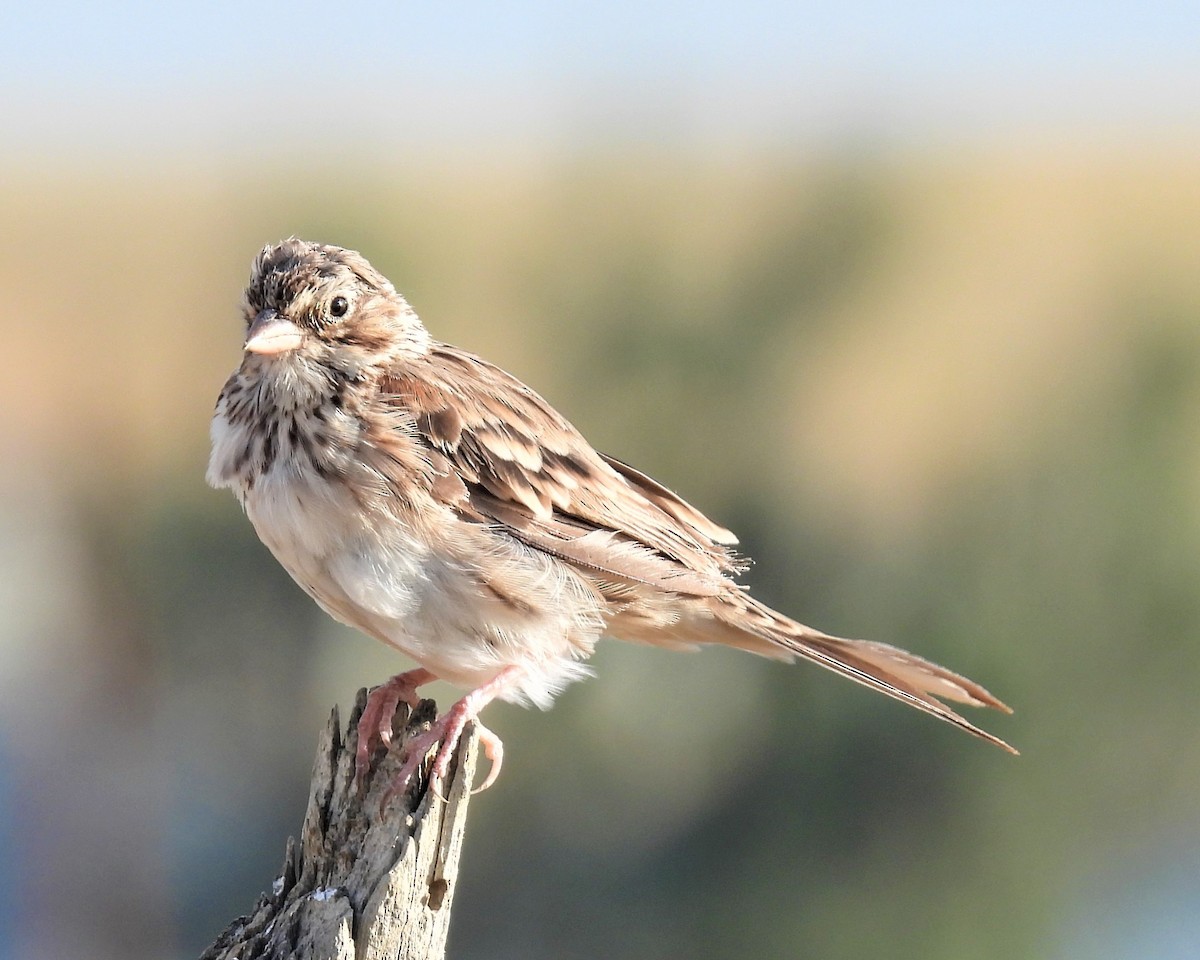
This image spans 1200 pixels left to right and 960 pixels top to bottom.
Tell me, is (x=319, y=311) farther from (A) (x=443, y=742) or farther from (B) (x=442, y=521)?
(A) (x=443, y=742)

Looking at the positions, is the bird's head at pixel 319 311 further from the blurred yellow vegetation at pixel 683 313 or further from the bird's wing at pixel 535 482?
the blurred yellow vegetation at pixel 683 313

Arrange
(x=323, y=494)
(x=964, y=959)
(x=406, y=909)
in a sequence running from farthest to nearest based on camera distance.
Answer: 1. (x=964, y=959)
2. (x=323, y=494)
3. (x=406, y=909)

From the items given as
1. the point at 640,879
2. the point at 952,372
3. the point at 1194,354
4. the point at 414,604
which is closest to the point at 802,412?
the point at 952,372

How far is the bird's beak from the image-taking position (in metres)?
3.05

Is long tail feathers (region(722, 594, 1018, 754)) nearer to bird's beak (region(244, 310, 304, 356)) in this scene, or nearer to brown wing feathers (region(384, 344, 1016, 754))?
brown wing feathers (region(384, 344, 1016, 754))

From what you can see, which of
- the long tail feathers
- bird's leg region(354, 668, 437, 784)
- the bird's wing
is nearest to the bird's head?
the bird's wing

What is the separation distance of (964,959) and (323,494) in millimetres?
5352

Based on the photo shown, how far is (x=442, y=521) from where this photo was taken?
3107 millimetres

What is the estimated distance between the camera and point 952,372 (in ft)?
30.2

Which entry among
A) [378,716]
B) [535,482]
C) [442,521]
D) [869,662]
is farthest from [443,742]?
[869,662]

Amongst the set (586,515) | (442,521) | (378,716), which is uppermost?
(586,515)

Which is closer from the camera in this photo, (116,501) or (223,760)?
(223,760)

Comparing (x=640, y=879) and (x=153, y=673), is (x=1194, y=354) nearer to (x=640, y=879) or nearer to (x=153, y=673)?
(x=640, y=879)

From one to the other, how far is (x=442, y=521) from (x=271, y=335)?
23.6 inches
